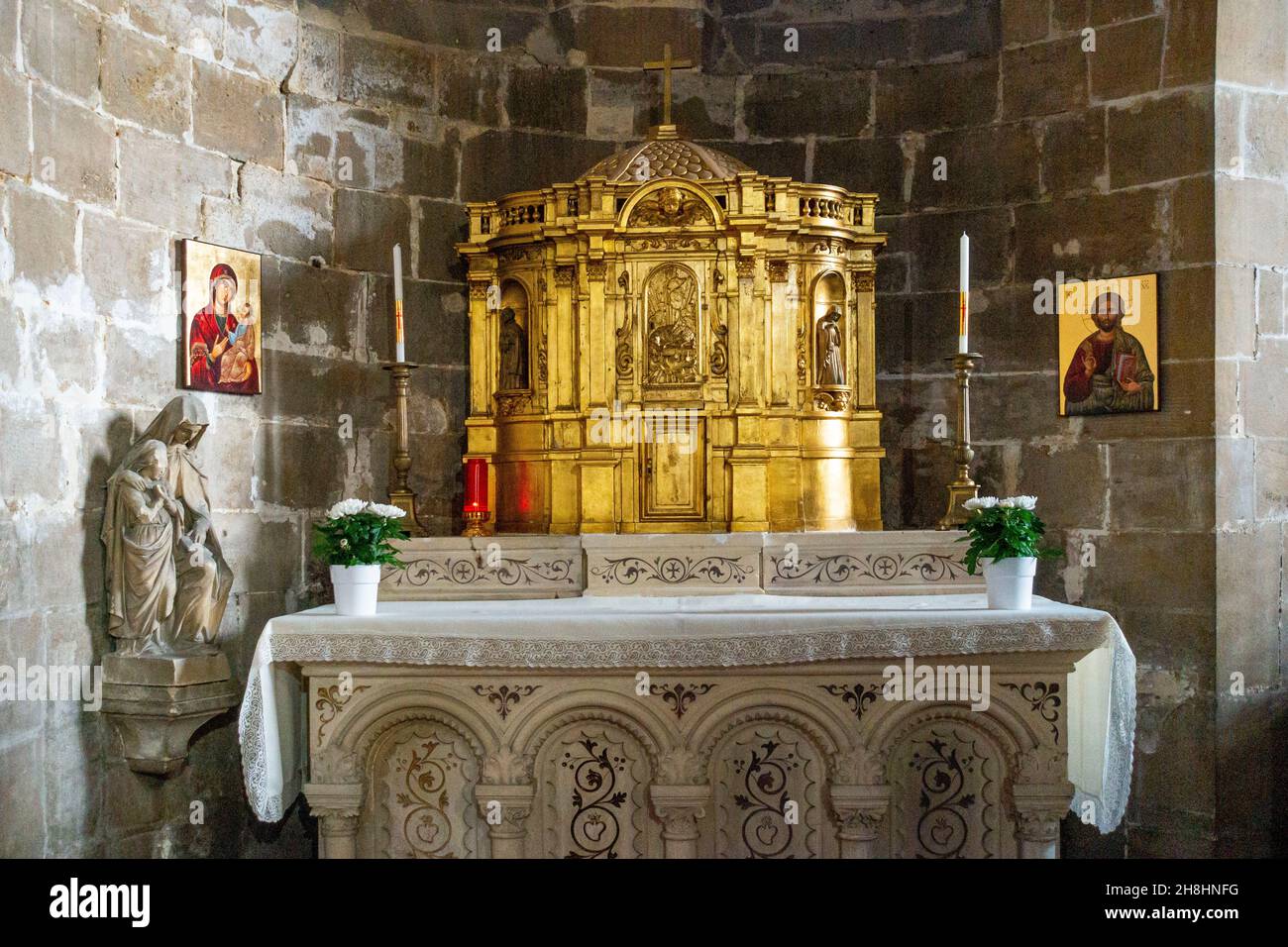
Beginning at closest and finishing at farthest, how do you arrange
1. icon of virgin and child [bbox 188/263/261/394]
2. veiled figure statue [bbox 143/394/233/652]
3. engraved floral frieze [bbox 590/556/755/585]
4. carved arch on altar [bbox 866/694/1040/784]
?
carved arch on altar [bbox 866/694/1040/784], veiled figure statue [bbox 143/394/233/652], engraved floral frieze [bbox 590/556/755/585], icon of virgin and child [bbox 188/263/261/394]

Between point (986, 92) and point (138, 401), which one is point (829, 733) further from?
point (986, 92)

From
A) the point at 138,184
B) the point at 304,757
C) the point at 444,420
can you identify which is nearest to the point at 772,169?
the point at 444,420

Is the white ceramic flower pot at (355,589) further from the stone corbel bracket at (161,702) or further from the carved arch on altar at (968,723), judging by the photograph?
the carved arch on altar at (968,723)

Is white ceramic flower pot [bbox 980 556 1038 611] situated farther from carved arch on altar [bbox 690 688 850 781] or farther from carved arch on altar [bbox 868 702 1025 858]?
carved arch on altar [bbox 690 688 850 781]

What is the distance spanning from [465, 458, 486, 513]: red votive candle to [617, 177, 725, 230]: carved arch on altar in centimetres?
140

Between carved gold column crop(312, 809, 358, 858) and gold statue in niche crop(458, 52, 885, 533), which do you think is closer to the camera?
carved gold column crop(312, 809, 358, 858)

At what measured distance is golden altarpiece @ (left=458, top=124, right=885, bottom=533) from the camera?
21.0 ft

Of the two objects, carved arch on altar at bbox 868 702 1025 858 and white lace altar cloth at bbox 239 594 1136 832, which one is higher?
white lace altar cloth at bbox 239 594 1136 832

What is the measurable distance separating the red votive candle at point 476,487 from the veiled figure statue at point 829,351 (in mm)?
1794

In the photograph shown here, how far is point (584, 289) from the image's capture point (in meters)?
6.46

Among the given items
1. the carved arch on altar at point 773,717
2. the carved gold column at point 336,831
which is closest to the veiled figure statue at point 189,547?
the carved gold column at point 336,831

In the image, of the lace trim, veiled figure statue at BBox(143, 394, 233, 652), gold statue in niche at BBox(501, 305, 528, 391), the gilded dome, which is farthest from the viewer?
gold statue in niche at BBox(501, 305, 528, 391)

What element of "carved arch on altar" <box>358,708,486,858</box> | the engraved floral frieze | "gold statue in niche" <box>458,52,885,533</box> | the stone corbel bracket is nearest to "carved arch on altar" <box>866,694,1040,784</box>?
the engraved floral frieze

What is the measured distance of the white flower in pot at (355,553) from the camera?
17.9ft
